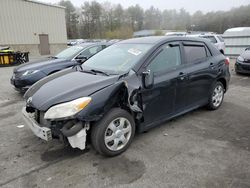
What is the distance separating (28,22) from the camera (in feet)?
71.5

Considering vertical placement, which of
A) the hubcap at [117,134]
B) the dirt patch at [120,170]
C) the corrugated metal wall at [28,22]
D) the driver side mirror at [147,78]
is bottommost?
the dirt patch at [120,170]

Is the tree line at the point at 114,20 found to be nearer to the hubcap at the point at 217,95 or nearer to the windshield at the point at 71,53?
the windshield at the point at 71,53

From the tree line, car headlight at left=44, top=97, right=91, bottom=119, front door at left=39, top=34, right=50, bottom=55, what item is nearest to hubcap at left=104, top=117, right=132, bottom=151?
car headlight at left=44, top=97, right=91, bottom=119

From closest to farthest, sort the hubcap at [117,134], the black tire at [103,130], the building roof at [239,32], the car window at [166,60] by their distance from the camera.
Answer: the black tire at [103,130] < the hubcap at [117,134] < the car window at [166,60] < the building roof at [239,32]

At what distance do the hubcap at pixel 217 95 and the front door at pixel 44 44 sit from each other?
22.2 metres

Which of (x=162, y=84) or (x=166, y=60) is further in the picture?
(x=166, y=60)

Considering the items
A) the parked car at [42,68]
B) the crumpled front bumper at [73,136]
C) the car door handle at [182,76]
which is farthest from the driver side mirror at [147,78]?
the parked car at [42,68]

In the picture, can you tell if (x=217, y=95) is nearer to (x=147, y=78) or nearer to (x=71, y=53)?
(x=147, y=78)

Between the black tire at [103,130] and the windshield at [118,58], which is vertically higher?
the windshield at [118,58]

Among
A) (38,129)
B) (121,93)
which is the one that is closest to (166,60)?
(121,93)

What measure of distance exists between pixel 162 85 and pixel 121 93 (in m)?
0.78

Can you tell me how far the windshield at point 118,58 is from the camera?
11.2 ft

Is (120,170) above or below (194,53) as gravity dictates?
below

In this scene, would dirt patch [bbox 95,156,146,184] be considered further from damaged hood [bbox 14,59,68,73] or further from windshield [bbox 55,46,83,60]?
windshield [bbox 55,46,83,60]
